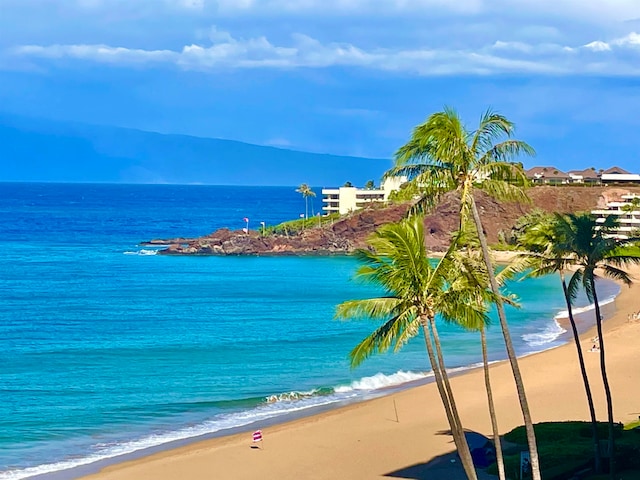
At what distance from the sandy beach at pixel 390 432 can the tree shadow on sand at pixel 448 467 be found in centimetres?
8

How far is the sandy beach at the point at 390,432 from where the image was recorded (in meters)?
27.8

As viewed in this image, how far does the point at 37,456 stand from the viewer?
3005cm

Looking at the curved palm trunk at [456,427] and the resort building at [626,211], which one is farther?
the resort building at [626,211]

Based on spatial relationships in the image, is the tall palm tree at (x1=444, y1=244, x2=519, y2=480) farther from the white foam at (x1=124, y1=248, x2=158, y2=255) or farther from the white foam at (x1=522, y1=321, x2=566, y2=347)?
the white foam at (x1=124, y1=248, x2=158, y2=255)

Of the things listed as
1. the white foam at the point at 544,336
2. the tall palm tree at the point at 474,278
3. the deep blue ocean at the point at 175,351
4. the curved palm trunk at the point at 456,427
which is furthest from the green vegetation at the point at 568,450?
the white foam at the point at 544,336

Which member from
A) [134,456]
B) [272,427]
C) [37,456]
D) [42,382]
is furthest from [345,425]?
[42,382]

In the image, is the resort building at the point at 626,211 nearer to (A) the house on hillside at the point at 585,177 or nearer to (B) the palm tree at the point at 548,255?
(A) the house on hillside at the point at 585,177

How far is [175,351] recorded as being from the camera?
4897 cm

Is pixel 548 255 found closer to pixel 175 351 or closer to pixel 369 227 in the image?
pixel 175 351

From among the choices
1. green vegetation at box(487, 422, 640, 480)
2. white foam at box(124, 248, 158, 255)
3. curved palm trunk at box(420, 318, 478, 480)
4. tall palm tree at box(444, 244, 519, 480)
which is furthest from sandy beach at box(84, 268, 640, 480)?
white foam at box(124, 248, 158, 255)

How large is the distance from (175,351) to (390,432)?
19.3 metres

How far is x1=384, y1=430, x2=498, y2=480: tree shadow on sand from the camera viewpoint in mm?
25844

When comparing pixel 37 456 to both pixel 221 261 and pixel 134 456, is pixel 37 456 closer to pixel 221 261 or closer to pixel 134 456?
pixel 134 456

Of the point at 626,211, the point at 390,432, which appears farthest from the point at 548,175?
the point at 390,432
